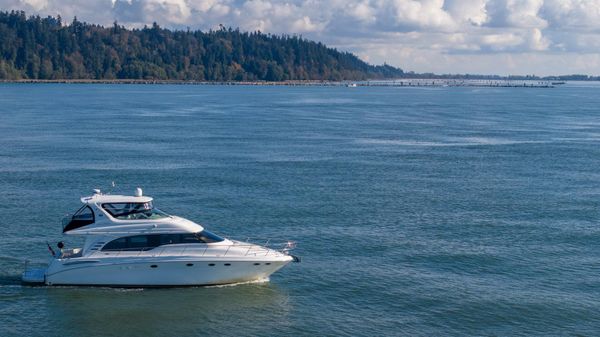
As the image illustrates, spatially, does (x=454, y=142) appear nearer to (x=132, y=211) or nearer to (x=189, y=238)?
(x=189, y=238)

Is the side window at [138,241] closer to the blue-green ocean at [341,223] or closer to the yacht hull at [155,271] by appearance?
the yacht hull at [155,271]

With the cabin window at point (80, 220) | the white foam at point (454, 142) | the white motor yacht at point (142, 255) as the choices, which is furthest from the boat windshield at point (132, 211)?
the white foam at point (454, 142)

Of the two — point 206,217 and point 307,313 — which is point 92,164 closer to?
point 206,217

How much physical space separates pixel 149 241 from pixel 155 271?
1335 mm

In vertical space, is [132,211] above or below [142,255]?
above

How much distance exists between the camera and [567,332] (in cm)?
3228

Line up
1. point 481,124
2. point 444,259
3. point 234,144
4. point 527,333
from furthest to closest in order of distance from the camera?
1. point 481,124
2. point 234,144
3. point 444,259
4. point 527,333

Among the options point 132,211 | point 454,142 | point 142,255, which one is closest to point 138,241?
point 142,255

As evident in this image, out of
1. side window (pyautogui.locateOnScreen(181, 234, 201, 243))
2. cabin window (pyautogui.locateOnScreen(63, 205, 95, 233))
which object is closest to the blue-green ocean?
side window (pyautogui.locateOnScreen(181, 234, 201, 243))

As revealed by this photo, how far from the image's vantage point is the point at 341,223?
48500 millimetres

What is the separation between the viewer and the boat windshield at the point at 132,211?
35.0 metres

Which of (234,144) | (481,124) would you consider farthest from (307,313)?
(481,124)

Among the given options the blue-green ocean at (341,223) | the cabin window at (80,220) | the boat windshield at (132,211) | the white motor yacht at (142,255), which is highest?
the boat windshield at (132,211)

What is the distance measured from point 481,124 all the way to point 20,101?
98063 millimetres
